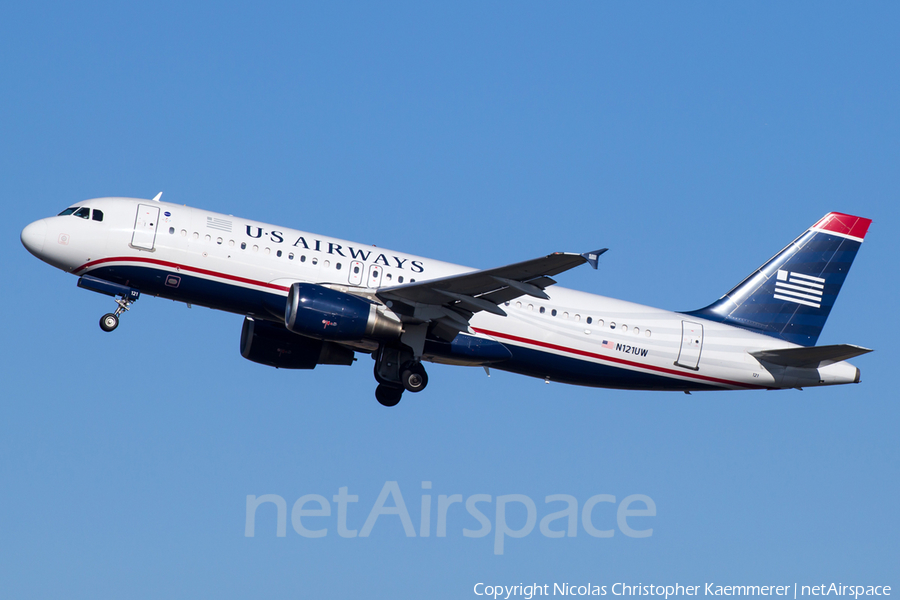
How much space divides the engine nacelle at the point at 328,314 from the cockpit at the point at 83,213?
6.30 metres

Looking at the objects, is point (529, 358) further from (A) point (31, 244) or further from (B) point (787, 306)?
(A) point (31, 244)

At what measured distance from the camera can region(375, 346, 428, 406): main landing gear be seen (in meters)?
31.4

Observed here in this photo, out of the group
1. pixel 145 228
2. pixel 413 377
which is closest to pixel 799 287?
pixel 413 377

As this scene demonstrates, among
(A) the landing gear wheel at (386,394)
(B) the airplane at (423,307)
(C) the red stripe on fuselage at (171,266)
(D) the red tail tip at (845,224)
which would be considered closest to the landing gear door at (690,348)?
(B) the airplane at (423,307)

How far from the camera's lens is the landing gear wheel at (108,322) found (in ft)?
98.8

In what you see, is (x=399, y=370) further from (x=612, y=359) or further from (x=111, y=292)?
(x=111, y=292)

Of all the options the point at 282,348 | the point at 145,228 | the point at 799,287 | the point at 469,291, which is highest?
the point at 799,287

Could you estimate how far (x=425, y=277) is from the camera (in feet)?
103

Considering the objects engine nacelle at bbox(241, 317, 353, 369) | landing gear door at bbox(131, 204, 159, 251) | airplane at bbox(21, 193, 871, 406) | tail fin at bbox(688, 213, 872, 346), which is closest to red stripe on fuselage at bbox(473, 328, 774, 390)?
airplane at bbox(21, 193, 871, 406)

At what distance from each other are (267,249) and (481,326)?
680 centimetres

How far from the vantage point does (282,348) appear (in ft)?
109

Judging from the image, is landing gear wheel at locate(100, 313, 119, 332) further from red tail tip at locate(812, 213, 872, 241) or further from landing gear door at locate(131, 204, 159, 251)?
red tail tip at locate(812, 213, 872, 241)

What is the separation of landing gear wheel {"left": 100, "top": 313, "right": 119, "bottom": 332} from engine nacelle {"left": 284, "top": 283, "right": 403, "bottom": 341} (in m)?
5.28

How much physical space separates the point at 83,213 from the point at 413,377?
1079 centimetres
